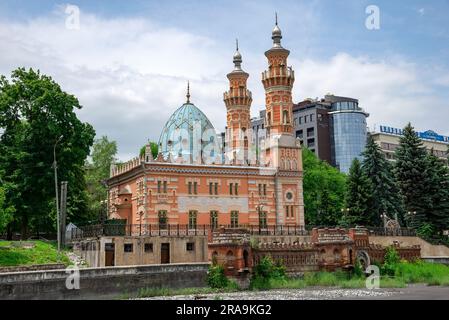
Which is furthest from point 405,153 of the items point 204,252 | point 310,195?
point 204,252

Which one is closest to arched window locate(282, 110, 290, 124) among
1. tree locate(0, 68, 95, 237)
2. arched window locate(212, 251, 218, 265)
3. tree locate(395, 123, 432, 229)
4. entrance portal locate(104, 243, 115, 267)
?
tree locate(395, 123, 432, 229)

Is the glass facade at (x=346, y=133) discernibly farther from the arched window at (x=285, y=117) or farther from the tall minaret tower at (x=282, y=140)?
the arched window at (x=285, y=117)

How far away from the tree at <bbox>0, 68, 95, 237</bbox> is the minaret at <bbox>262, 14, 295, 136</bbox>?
65.8 feet

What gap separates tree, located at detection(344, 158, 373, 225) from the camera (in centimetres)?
5481

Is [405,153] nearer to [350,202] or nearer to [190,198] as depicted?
[350,202]

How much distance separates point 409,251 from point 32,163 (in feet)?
107

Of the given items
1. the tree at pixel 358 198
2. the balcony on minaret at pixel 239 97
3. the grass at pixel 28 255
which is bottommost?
the grass at pixel 28 255

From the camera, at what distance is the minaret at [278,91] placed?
5731 cm

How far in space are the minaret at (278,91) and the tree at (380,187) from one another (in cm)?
908

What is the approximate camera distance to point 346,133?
115 metres

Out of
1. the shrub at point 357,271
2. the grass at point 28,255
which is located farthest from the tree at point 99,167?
the shrub at point 357,271

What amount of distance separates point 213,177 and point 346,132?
69311 mm

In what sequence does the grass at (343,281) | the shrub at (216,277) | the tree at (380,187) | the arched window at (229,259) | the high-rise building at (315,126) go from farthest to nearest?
the high-rise building at (315,126), the tree at (380,187), the arched window at (229,259), the shrub at (216,277), the grass at (343,281)

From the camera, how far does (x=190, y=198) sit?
50.5 metres
